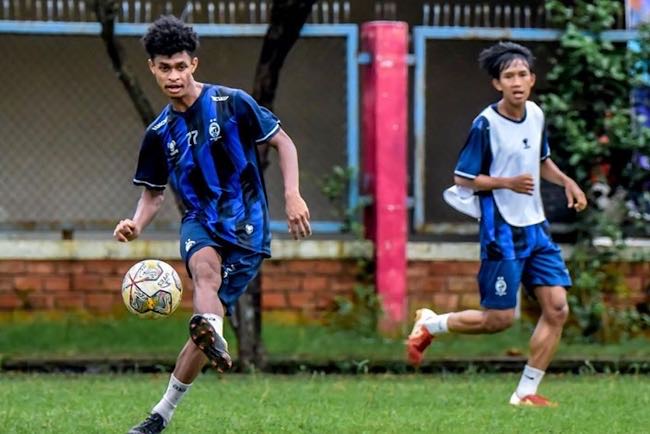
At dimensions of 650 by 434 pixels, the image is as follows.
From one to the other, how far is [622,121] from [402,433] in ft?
19.1

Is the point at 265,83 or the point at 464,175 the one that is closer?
the point at 464,175

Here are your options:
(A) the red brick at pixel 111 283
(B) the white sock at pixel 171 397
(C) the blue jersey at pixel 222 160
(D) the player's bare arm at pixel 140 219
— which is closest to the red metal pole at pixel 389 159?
(A) the red brick at pixel 111 283

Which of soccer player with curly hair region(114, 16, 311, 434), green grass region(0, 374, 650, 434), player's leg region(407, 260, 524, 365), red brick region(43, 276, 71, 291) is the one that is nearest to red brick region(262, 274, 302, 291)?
green grass region(0, 374, 650, 434)

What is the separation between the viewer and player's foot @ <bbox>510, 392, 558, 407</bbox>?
9.16 meters

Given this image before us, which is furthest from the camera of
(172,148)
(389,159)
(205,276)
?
(389,159)

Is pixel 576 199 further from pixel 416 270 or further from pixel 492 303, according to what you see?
pixel 416 270

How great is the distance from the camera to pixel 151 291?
725cm

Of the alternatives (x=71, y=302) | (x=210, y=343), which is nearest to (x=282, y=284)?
(x=71, y=302)

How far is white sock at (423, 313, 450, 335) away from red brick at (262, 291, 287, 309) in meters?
3.09

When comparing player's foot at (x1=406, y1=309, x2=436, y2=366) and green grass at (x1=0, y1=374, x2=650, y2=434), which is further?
player's foot at (x1=406, y1=309, x2=436, y2=366)

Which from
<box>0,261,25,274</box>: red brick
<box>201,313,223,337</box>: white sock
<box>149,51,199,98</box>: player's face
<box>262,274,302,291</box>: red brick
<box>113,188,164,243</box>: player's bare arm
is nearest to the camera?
<box>201,313,223,337</box>: white sock

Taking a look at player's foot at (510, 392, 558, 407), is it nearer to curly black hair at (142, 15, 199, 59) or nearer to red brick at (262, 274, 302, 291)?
curly black hair at (142, 15, 199, 59)

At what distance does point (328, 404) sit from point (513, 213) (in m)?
1.54

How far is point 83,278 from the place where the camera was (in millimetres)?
12648
